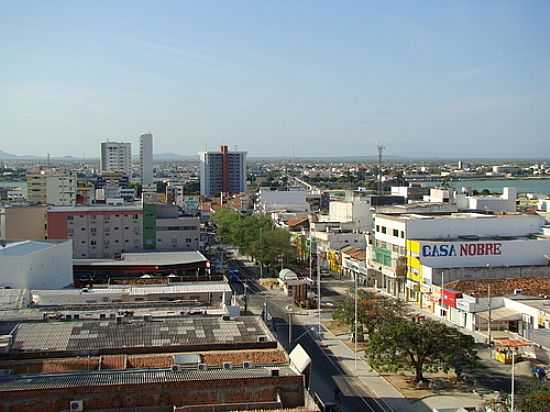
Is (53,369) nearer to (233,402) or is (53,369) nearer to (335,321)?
(233,402)

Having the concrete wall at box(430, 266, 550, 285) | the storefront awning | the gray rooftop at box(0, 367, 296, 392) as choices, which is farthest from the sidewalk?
the concrete wall at box(430, 266, 550, 285)

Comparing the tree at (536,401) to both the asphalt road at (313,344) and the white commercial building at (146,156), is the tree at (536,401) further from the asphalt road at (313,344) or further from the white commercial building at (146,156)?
the white commercial building at (146,156)

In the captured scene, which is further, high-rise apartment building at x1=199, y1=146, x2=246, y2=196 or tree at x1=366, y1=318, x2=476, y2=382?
high-rise apartment building at x1=199, y1=146, x2=246, y2=196

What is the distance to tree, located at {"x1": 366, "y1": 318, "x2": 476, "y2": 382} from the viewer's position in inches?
571

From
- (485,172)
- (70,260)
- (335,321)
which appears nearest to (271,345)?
(335,321)

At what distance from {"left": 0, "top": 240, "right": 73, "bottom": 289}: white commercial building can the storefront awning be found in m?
12.4

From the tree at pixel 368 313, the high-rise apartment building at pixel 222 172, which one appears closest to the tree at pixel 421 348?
the tree at pixel 368 313

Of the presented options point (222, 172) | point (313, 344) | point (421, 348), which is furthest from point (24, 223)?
point (222, 172)

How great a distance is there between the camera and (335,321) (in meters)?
20.6

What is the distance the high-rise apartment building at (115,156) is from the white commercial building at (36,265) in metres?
77.2

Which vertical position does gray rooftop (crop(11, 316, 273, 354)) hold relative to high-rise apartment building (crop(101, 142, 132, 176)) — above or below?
below

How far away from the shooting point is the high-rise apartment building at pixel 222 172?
74.8 m

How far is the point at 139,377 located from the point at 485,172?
390 ft

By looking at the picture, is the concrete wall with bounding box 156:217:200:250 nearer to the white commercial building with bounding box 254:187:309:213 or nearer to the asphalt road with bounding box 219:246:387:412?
the asphalt road with bounding box 219:246:387:412
